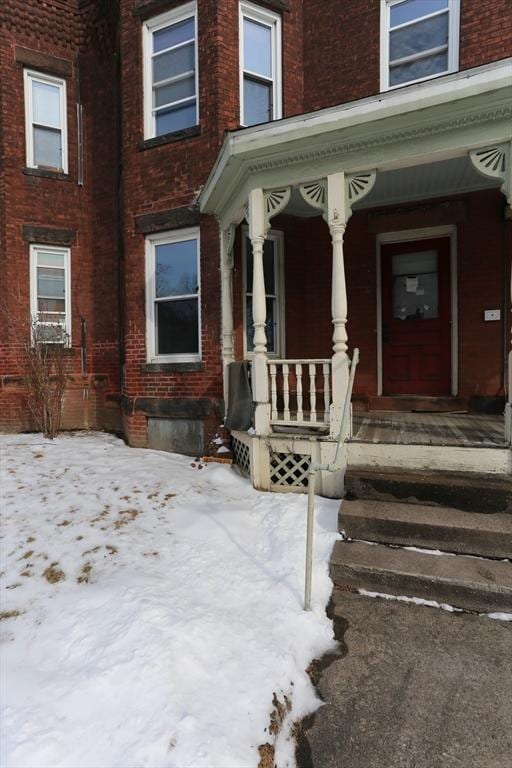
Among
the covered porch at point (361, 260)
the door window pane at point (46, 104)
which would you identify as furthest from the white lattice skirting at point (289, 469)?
the door window pane at point (46, 104)

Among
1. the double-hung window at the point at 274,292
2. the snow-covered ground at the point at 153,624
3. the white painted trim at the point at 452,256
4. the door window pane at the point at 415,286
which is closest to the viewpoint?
the snow-covered ground at the point at 153,624

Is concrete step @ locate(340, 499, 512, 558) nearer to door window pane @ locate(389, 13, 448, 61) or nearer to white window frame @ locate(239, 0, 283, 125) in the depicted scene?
white window frame @ locate(239, 0, 283, 125)

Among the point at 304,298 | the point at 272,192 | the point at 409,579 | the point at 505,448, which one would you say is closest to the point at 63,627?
the point at 409,579

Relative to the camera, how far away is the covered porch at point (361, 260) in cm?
405

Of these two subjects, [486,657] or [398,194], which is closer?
[486,657]

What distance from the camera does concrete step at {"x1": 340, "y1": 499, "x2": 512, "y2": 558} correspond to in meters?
3.40

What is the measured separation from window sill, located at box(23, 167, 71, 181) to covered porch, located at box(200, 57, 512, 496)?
3935mm

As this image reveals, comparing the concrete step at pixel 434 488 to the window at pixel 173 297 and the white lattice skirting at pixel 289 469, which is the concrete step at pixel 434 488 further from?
the window at pixel 173 297

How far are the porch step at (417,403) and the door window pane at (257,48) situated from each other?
5344 mm

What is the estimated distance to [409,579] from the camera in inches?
123

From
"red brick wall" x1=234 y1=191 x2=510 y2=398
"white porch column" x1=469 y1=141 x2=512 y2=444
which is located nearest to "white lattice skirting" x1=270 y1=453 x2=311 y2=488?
"white porch column" x1=469 y1=141 x2=512 y2=444

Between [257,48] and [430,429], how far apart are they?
632 centimetres

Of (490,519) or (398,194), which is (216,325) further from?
(490,519)

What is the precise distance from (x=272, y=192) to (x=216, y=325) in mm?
2195
